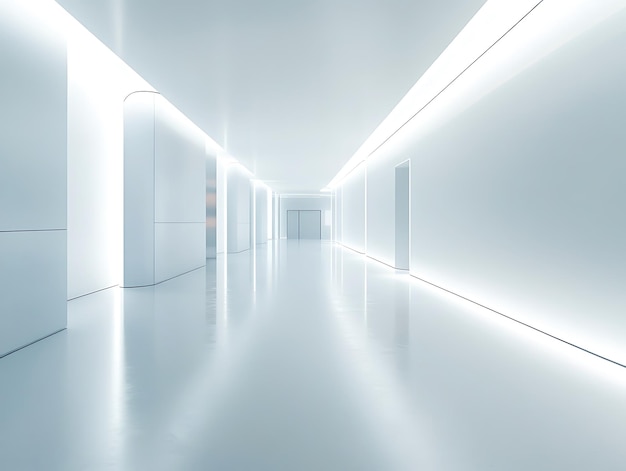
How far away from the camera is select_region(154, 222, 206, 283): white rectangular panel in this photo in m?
13.5

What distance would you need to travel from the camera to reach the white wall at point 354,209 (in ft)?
90.5

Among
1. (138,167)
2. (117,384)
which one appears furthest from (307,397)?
(138,167)

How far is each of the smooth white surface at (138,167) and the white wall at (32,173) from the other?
201 inches

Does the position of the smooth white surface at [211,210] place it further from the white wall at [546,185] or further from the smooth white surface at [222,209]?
the white wall at [546,185]

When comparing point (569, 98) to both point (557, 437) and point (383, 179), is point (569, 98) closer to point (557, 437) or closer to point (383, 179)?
point (557, 437)

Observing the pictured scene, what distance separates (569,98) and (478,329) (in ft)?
13.6

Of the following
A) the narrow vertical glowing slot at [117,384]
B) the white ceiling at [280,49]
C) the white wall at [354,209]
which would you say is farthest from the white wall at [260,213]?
the narrow vertical glowing slot at [117,384]

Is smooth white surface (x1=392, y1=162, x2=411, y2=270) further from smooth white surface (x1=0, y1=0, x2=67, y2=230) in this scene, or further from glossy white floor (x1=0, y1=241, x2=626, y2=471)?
smooth white surface (x1=0, y1=0, x2=67, y2=230)

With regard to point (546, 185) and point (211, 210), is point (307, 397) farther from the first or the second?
point (211, 210)

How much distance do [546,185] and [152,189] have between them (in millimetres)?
10274

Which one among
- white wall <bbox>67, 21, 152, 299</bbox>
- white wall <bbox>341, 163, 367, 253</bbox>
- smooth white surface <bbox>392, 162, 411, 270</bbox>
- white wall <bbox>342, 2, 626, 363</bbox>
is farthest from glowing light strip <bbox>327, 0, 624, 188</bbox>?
white wall <bbox>341, 163, 367, 253</bbox>

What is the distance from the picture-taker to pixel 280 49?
8453 millimetres

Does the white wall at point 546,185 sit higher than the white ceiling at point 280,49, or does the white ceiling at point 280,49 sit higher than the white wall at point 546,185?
the white ceiling at point 280,49

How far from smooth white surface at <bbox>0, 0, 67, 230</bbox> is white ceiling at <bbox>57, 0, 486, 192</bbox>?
0.65 metres
